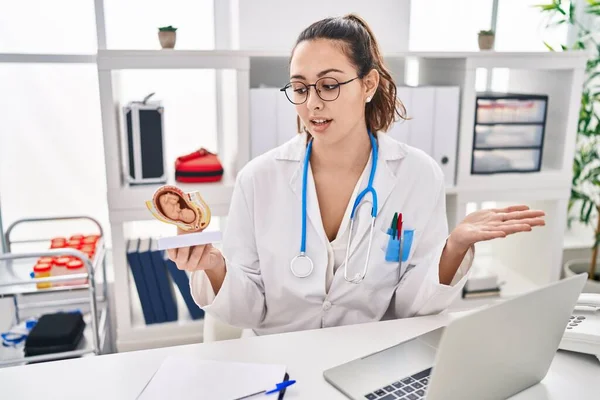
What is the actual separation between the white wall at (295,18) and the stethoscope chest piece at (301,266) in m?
1.31

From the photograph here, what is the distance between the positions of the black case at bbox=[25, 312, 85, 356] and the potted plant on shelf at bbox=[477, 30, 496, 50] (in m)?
2.10

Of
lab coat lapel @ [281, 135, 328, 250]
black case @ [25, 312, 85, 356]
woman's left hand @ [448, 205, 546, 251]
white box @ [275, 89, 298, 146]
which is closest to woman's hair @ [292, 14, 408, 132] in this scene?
lab coat lapel @ [281, 135, 328, 250]

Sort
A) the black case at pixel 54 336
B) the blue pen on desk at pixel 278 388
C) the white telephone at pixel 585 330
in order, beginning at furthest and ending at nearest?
the black case at pixel 54 336
the white telephone at pixel 585 330
the blue pen on desk at pixel 278 388

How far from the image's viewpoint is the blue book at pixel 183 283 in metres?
2.32

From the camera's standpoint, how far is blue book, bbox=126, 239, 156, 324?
229 cm

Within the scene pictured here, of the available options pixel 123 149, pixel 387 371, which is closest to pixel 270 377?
pixel 387 371

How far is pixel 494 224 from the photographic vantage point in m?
1.23

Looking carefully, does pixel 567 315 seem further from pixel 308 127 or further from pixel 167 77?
pixel 167 77

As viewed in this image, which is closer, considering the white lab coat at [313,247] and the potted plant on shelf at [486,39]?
the white lab coat at [313,247]

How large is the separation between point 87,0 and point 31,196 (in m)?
0.95

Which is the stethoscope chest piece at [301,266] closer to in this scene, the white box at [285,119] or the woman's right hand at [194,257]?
the woman's right hand at [194,257]

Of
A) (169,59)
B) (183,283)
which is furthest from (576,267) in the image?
(169,59)

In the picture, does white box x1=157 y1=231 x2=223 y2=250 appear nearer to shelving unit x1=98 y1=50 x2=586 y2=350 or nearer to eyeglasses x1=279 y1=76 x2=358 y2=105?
eyeglasses x1=279 y1=76 x2=358 y2=105

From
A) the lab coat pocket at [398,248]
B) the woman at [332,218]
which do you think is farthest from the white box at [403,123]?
the lab coat pocket at [398,248]
